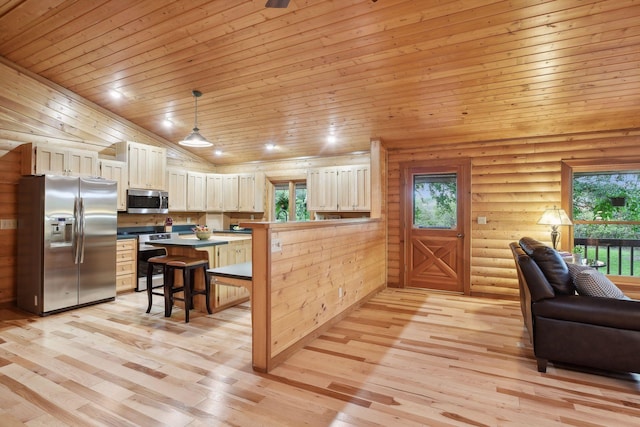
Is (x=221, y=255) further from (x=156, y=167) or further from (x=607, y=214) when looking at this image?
(x=607, y=214)

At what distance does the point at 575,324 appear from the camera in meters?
2.64

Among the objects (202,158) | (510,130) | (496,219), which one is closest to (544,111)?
(510,130)

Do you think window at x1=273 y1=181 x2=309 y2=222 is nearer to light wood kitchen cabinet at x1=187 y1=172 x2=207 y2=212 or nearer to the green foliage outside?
the green foliage outside

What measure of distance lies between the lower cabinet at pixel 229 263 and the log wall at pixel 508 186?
10.3 ft

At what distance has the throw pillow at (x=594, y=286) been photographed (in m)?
2.73

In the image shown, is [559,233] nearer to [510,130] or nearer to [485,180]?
[485,180]

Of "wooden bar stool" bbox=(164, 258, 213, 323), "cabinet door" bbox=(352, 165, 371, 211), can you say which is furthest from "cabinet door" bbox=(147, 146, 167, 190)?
"cabinet door" bbox=(352, 165, 371, 211)

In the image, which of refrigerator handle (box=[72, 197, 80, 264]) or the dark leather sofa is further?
refrigerator handle (box=[72, 197, 80, 264])

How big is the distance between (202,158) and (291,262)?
5184mm

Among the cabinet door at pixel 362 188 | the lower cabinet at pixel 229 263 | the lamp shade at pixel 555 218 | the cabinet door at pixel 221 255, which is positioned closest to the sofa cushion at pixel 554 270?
the lamp shade at pixel 555 218

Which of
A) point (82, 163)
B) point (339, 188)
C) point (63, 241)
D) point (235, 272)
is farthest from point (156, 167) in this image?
point (235, 272)

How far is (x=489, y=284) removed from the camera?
5.18 meters

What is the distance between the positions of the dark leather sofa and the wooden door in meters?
2.46

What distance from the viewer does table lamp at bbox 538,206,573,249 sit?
4324 millimetres
